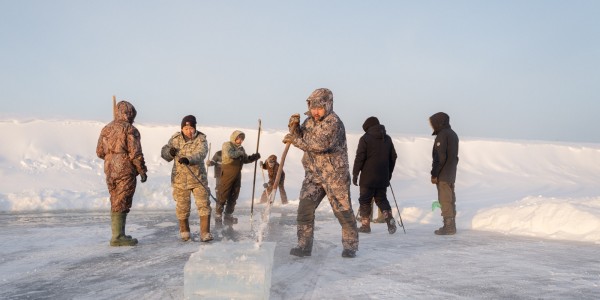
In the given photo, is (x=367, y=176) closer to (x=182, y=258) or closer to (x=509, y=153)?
(x=182, y=258)

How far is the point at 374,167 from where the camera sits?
735 cm

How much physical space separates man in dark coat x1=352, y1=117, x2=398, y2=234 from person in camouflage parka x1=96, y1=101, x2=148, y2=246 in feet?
11.1

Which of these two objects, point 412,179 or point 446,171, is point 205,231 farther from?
point 412,179

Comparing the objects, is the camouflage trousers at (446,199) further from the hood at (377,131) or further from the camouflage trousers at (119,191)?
the camouflage trousers at (119,191)

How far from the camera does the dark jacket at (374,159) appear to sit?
289 inches

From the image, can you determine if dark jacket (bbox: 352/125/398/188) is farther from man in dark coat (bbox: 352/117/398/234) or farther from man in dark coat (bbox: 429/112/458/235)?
man in dark coat (bbox: 429/112/458/235)

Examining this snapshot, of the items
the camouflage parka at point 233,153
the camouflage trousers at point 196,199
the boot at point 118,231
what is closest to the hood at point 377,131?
the camouflage parka at point 233,153

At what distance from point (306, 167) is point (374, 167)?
2.28 m

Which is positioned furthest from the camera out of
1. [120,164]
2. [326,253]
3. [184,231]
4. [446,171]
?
[446,171]

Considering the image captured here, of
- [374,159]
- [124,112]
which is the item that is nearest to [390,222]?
[374,159]

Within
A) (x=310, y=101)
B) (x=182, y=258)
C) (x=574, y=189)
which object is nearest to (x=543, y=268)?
(x=310, y=101)

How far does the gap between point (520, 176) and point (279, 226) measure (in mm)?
21375

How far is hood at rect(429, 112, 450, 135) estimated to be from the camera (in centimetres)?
761

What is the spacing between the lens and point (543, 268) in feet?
16.2
